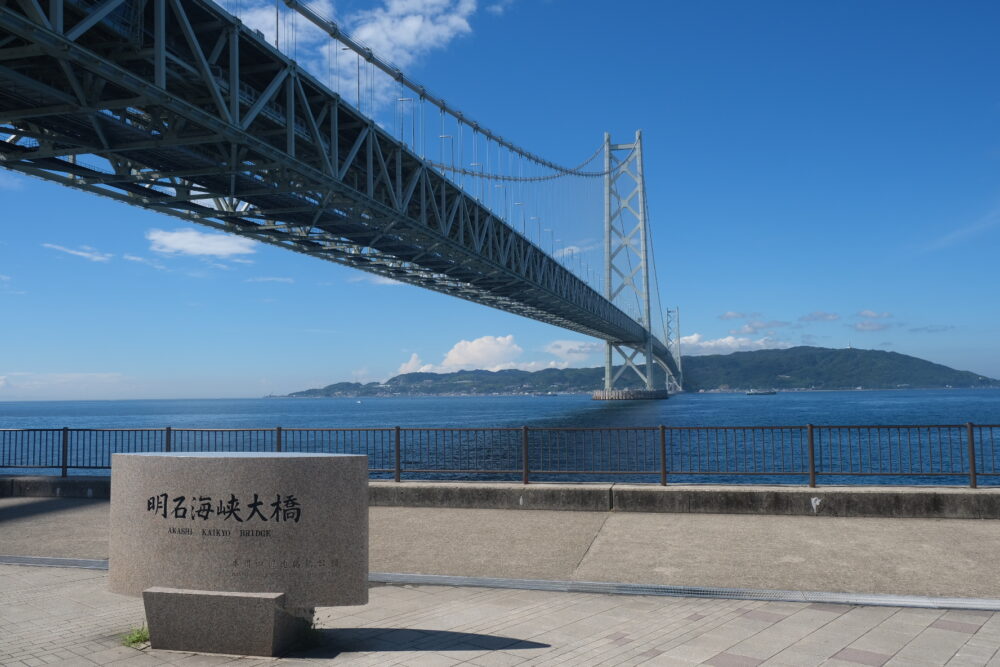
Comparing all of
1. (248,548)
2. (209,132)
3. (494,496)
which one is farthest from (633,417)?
(248,548)

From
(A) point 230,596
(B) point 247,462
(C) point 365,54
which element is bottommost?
(A) point 230,596

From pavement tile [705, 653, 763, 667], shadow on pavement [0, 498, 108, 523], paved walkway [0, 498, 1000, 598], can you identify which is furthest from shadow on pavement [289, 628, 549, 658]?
shadow on pavement [0, 498, 108, 523]

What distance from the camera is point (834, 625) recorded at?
538 centimetres

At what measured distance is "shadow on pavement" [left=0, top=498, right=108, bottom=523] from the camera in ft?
36.7

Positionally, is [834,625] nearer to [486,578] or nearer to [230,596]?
[486,578]

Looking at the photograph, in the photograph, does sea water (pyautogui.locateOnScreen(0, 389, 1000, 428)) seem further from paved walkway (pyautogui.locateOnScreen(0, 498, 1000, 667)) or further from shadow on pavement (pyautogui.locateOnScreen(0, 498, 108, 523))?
shadow on pavement (pyautogui.locateOnScreen(0, 498, 108, 523))

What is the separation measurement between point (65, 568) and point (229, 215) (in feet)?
73.9

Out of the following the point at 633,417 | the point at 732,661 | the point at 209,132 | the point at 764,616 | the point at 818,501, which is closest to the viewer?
the point at 732,661

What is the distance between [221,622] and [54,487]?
31.8 feet

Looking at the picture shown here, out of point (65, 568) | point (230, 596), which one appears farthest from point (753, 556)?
point (65, 568)

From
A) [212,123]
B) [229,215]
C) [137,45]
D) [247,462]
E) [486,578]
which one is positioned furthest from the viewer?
[229,215]

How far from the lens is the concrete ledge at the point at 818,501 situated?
9188mm

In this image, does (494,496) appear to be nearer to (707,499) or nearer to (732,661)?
(707,499)

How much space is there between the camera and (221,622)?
5004mm
